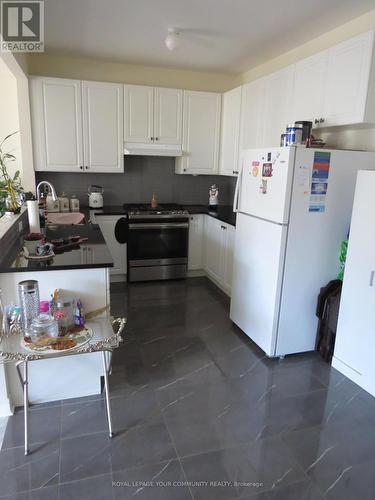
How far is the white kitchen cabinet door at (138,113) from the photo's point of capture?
4156mm

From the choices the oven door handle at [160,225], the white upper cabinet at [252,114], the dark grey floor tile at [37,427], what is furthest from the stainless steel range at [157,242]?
the dark grey floor tile at [37,427]

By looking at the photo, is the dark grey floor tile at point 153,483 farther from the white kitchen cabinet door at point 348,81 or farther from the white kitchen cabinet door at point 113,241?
the white kitchen cabinet door at point 113,241

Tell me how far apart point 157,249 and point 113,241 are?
0.53m

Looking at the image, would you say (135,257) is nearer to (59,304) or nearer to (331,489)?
(59,304)

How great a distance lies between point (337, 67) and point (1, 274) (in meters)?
2.71

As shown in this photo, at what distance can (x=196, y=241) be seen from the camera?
4.57 m

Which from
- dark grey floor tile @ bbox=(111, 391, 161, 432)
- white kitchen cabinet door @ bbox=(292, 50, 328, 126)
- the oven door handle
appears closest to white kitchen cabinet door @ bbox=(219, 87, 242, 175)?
the oven door handle

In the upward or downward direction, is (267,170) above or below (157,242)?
above

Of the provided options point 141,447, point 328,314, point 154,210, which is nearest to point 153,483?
point 141,447

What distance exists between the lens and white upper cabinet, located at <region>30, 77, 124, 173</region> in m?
3.92

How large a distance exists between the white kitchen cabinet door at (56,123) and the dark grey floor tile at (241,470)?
339cm

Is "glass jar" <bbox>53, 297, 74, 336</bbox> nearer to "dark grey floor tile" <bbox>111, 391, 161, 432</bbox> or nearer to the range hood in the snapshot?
"dark grey floor tile" <bbox>111, 391, 161, 432</bbox>

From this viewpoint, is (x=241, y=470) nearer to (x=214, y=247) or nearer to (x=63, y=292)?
(x=63, y=292)

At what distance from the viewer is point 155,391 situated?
237 centimetres
